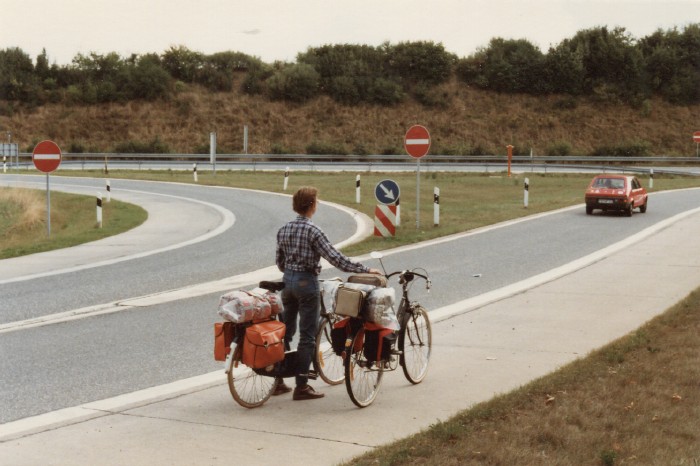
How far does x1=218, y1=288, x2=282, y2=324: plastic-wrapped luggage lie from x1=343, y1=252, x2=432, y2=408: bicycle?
26.5 inches

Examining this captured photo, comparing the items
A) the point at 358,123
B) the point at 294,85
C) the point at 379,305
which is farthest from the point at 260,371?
the point at 294,85

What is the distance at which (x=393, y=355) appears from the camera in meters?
7.14

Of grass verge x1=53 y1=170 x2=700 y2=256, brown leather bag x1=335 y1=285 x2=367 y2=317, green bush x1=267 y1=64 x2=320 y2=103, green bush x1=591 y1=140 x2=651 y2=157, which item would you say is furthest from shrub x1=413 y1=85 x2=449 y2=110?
brown leather bag x1=335 y1=285 x2=367 y2=317

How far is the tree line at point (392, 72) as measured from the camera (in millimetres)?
78938

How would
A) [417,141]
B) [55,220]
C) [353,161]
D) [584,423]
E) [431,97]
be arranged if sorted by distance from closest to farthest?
1. [584,423]
2. [417,141]
3. [55,220]
4. [353,161]
5. [431,97]

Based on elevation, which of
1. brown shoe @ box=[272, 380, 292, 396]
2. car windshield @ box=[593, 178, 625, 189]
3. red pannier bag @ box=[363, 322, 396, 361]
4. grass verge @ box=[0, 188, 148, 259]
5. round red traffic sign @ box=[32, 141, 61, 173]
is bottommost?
grass verge @ box=[0, 188, 148, 259]

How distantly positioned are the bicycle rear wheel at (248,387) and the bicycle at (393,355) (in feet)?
2.38

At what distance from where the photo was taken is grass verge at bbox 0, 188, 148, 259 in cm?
1981

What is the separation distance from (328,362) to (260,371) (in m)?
A: 0.97

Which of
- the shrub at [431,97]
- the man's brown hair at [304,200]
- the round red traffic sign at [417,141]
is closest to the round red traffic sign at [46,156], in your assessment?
the round red traffic sign at [417,141]

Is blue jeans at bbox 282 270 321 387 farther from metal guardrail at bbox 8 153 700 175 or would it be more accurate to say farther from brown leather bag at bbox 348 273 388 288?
metal guardrail at bbox 8 153 700 175

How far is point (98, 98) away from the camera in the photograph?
78.4 metres

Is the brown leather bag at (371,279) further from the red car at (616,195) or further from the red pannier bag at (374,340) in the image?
the red car at (616,195)

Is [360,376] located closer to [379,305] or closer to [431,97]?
[379,305]
